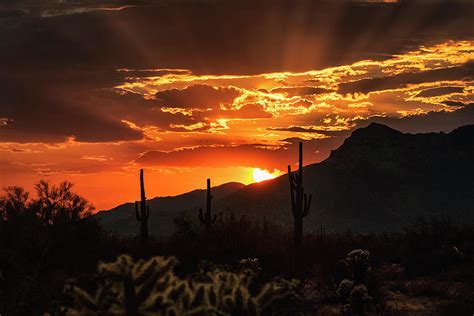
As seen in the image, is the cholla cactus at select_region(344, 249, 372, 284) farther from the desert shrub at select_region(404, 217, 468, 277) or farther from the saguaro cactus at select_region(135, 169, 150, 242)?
the saguaro cactus at select_region(135, 169, 150, 242)

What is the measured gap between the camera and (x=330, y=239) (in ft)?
78.8

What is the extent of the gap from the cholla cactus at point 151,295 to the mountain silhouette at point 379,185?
114663 mm

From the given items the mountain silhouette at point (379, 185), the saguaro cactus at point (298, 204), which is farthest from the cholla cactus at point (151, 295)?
the mountain silhouette at point (379, 185)

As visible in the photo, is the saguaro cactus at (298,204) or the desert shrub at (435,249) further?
the saguaro cactus at (298,204)

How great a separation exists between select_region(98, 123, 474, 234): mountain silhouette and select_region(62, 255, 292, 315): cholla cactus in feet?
376

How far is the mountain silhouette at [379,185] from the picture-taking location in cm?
12469

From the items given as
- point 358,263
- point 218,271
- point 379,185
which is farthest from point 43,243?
point 379,185

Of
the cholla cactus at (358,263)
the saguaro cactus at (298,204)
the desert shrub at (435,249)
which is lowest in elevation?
the desert shrub at (435,249)

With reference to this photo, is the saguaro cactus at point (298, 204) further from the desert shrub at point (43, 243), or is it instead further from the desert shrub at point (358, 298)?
the desert shrub at point (358, 298)

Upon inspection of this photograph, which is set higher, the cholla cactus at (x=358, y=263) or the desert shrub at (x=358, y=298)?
the cholla cactus at (x=358, y=263)

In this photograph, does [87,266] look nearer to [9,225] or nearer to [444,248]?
[9,225]

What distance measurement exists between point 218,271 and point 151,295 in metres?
0.99

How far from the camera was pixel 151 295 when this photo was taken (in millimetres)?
2305

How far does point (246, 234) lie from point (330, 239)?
6.38 m
